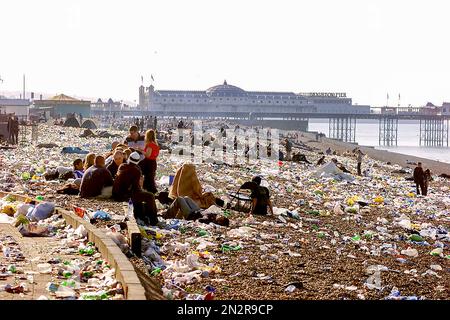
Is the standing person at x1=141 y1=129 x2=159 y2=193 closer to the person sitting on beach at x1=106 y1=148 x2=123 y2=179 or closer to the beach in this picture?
the person sitting on beach at x1=106 y1=148 x2=123 y2=179

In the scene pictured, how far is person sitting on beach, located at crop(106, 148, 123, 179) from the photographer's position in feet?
41.1

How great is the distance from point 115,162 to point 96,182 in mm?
638

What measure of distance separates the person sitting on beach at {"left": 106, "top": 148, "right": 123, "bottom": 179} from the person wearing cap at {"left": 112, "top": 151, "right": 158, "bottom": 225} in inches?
31.0

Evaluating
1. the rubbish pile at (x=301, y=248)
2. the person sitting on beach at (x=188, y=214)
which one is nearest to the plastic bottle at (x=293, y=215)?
the rubbish pile at (x=301, y=248)

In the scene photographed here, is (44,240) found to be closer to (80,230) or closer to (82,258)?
(80,230)

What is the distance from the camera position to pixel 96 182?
12.2 m

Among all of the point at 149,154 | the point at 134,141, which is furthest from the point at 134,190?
the point at 134,141

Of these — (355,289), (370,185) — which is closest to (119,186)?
(355,289)

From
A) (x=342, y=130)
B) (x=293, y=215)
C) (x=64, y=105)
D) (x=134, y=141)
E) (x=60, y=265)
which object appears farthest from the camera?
(x=342, y=130)

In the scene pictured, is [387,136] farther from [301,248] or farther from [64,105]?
[301,248]

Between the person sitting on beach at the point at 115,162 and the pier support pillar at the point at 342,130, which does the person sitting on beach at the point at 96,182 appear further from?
the pier support pillar at the point at 342,130

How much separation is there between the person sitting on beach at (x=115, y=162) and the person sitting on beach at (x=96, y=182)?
352mm

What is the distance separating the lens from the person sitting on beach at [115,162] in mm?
12516
